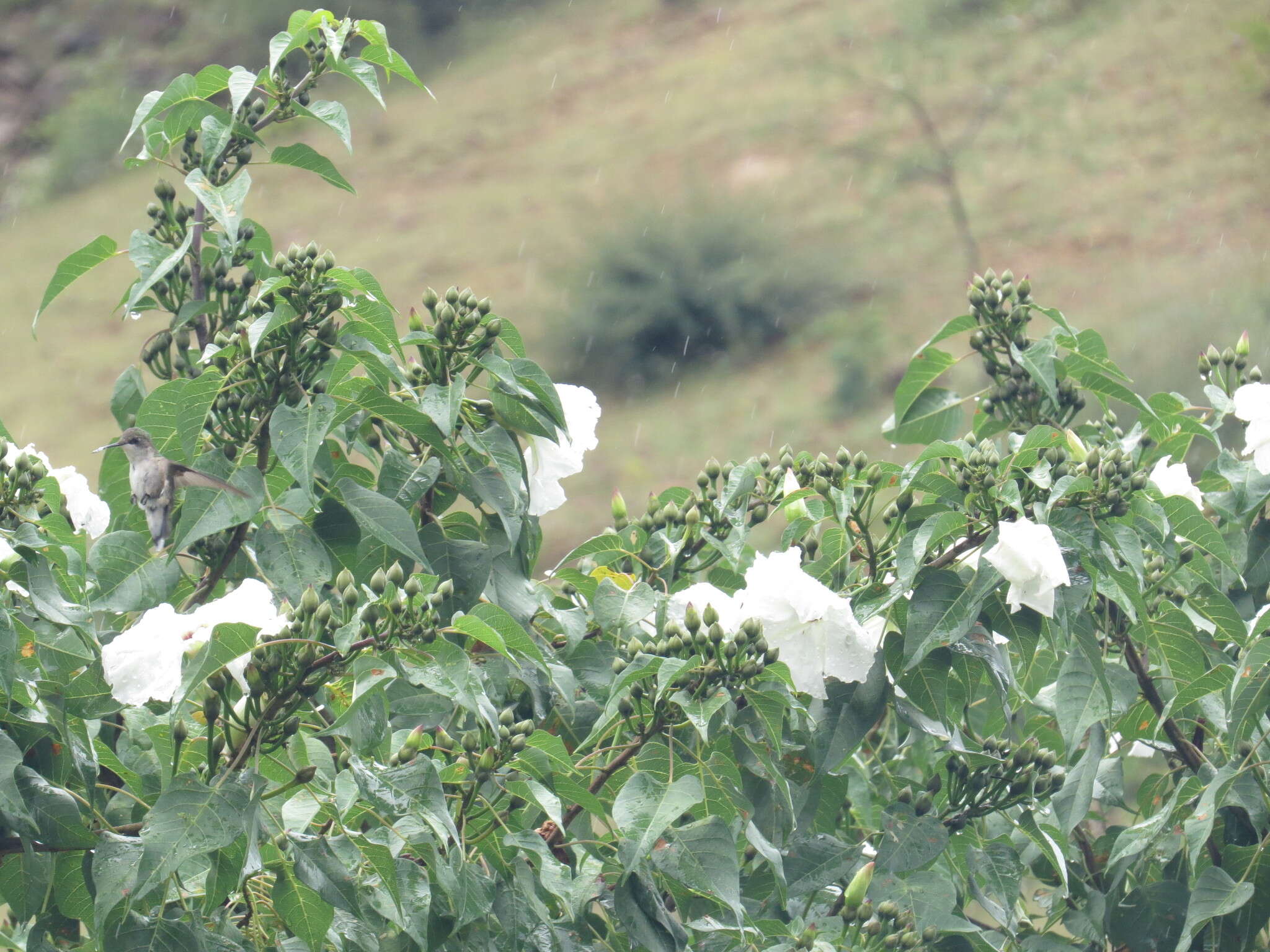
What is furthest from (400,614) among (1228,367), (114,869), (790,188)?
(790,188)

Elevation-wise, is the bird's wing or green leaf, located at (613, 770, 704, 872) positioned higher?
the bird's wing

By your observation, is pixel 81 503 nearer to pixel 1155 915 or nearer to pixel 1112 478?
pixel 1112 478

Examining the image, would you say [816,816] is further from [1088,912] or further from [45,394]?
[45,394]

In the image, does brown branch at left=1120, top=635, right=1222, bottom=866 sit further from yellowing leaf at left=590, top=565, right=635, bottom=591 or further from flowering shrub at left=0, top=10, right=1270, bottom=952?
yellowing leaf at left=590, top=565, right=635, bottom=591

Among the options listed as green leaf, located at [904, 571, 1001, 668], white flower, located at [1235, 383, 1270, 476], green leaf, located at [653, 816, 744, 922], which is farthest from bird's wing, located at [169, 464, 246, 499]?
white flower, located at [1235, 383, 1270, 476]

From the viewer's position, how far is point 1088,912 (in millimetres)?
1608

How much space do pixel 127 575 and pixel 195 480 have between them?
0.12 m

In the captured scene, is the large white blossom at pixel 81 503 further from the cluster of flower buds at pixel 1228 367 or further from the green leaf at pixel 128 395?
the cluster of flower buds at pixel 1228 367

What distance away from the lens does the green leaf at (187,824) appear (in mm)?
1034

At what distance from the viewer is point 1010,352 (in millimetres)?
1614

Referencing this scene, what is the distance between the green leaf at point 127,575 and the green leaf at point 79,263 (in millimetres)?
295

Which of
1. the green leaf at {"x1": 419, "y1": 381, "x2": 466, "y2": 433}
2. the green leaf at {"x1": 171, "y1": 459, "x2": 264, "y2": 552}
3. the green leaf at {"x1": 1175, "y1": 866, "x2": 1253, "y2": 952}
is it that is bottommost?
the green leaf at {"x1": 1175, "y1": 866, "x2": 1253, "y2": 952}

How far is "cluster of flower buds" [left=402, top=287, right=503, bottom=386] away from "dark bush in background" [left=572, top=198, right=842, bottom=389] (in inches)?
472

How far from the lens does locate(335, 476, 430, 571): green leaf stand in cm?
123
